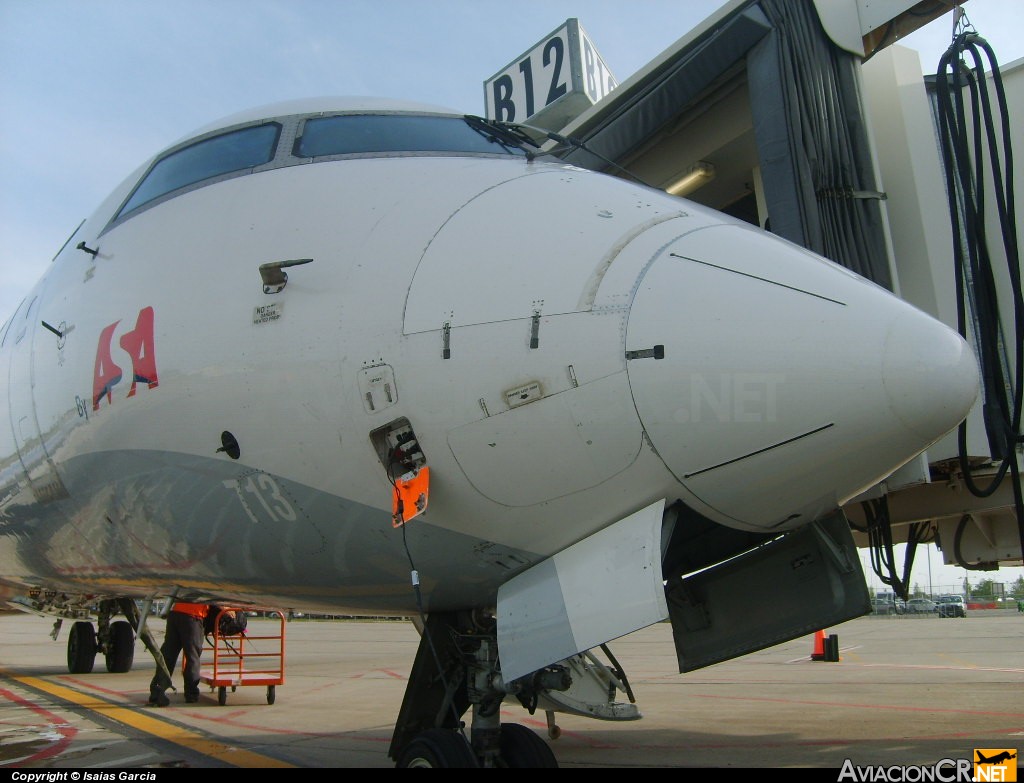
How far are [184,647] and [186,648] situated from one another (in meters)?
0.09

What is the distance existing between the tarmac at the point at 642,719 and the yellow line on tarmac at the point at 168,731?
0.08 ft

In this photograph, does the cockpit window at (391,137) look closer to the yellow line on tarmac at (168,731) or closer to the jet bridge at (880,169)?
the jet bridge at (880,169)

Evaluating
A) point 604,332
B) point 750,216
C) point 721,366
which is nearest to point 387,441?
point 604,332

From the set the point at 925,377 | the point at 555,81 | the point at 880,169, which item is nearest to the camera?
the point at 925,377

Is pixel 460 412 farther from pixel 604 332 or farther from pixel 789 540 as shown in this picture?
pixel 789 540

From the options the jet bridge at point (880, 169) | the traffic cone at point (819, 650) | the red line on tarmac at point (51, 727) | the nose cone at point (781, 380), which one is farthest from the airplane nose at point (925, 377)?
the traffic cone at point (819, 650)

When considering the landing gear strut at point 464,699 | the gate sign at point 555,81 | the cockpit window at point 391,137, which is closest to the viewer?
the landing gear strut at point 464,699

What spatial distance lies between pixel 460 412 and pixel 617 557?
0.78 m

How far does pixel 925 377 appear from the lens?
2889 mm

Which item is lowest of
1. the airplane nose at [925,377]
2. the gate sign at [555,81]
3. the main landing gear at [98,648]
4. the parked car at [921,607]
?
the parked car at [921,607]

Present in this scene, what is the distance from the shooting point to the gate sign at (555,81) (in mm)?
12125

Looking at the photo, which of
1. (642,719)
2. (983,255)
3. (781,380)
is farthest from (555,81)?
(781,380)

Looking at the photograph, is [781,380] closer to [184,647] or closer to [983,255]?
[983,255]

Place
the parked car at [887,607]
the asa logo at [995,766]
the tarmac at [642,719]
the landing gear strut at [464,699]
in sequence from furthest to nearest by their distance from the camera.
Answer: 1. the parked car at [887,607]
2. the tarmac at [642,719]
3. the asa logo at [995,766]
4. the landing gear strut at [464,699]
